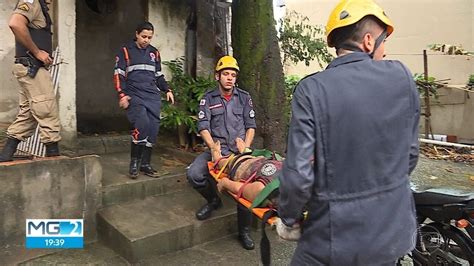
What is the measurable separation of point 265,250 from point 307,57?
5.20 m

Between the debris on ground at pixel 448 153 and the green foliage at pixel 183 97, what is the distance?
5.49 meters

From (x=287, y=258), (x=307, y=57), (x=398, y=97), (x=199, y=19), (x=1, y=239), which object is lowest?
(x=287, y=258)

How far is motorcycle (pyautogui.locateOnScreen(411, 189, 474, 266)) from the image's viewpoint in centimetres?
280

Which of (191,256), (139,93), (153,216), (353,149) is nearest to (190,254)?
(191,256)

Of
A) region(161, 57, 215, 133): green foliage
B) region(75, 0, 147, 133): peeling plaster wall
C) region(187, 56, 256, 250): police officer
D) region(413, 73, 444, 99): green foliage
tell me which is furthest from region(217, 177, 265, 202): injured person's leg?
region(413, 73, 444, 99): green foliage

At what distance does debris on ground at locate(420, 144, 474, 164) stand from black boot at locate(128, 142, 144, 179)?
6.73 meters

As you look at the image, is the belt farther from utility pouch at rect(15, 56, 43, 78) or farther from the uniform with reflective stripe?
the uniform with reflective stripe

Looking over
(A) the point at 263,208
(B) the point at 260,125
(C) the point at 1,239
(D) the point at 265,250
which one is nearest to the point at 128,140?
(B) the point at 260,125

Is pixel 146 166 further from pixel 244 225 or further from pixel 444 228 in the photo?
pixel 444 228

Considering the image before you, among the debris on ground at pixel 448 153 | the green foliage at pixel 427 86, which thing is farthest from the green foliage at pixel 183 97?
the green foliage at pixel 427 86

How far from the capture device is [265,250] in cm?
226

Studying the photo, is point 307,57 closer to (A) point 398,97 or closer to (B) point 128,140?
(B) point 128,140

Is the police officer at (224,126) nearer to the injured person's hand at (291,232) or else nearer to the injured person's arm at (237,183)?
the injured person's arm at (237,183)

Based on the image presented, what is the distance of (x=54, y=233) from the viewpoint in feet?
12.4
